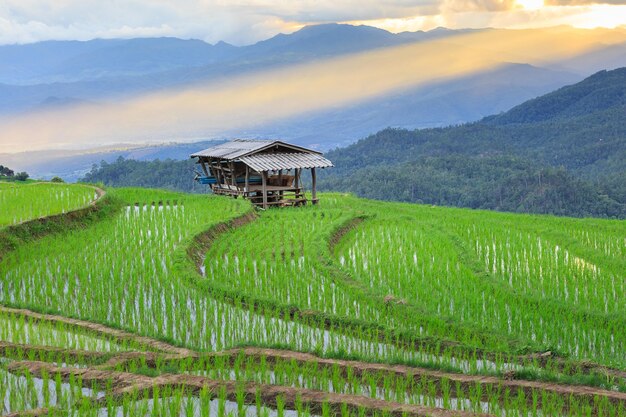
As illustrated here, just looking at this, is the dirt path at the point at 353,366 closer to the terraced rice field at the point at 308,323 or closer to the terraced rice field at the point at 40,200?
the terraced rice field at the point at 308,323

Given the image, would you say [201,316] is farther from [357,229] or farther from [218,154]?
[218,154]

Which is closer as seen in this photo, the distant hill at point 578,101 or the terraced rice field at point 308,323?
the terraced rice field at point 308,323

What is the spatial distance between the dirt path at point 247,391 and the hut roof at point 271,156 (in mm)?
13949

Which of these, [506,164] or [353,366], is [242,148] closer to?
[353,366]

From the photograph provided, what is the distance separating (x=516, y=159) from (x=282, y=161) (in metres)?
53.3

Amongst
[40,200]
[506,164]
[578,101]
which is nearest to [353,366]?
[40,200]

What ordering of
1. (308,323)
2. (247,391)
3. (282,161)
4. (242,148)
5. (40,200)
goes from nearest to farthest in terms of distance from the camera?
(247,391)
(308,323)
(40,200)
(282,161)
(242,148)

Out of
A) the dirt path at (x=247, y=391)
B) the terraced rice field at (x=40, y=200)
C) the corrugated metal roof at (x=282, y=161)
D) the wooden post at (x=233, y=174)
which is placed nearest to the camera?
the dirt path at (x=247, y=391)

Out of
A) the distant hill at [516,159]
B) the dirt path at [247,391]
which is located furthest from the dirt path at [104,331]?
the distant hill at [516,159]

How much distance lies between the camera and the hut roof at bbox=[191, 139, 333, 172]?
66.9 feet

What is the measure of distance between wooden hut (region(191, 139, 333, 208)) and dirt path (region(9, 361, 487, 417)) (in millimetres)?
13977

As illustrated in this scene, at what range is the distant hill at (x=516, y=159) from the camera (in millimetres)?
57094

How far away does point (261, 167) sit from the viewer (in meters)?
20.0

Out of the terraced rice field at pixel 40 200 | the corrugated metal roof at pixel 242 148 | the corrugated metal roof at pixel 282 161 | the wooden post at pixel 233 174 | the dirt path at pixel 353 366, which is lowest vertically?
the dirt path at pixel 353 366
